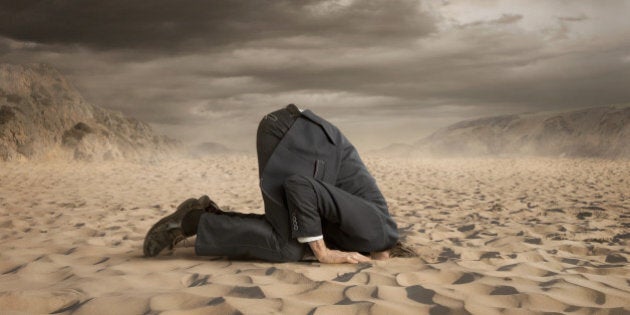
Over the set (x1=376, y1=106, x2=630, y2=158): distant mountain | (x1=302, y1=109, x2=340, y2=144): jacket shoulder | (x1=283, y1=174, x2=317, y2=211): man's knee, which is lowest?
(x1=376, y1=106, x2=630, y2=158): distant mountain

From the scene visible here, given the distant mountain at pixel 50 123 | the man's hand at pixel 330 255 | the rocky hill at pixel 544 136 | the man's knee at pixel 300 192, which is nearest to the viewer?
the man's knee at pixel 300 192

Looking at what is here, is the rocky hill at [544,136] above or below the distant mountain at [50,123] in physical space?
below

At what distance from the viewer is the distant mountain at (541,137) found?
34031 millimetres

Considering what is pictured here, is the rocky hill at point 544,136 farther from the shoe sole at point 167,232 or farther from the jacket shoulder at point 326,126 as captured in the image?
the shoe sole at point 167,232

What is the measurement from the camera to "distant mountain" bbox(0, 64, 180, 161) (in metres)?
14.6

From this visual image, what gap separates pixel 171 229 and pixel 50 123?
14836 mm

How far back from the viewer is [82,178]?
35.9ft

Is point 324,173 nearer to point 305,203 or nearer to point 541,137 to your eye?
point 305,203

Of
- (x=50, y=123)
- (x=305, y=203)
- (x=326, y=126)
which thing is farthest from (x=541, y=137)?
(x=305, y=203)

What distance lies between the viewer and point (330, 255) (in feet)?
9.98

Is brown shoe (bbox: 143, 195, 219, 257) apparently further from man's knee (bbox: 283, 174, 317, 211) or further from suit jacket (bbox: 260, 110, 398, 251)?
man's knee (bbox: 283, 174, 317, 211)

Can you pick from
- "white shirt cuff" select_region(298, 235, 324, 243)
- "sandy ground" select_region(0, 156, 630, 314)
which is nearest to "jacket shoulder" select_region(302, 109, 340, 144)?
"white shirt cuff" select_region(298, 235, 324, 243)

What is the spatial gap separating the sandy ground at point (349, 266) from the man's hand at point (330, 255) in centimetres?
11

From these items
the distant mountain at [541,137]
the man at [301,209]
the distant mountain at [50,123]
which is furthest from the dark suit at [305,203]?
the distant mountain at [541,137]
